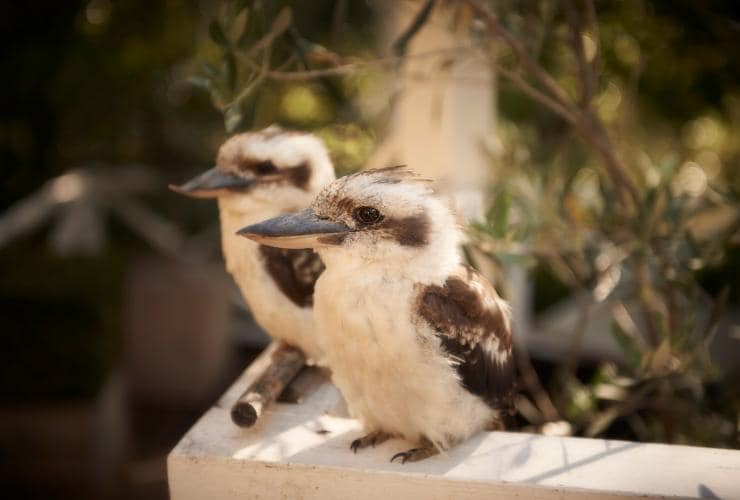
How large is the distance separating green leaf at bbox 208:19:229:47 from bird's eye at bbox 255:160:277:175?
1.19 feet

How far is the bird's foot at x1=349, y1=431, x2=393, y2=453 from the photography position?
5.61 feet

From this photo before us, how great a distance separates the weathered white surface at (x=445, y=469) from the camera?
1526 millimetres

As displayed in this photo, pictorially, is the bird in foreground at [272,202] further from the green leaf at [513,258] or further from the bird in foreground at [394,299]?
the green leaf at [513,258]

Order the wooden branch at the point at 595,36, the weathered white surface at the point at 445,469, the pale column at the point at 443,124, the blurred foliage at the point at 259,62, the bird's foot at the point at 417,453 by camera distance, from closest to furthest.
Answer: the weathered white surface at the point at 445,469 → the bird's foot at the point at 417,453 → the blurred foliage at the point at 259,62 → the wooden branch at the point at 595,36 → the pale column at the point at 443,124

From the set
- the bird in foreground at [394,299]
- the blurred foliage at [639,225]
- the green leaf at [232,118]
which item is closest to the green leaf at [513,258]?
the blurred foliage at [639,225]

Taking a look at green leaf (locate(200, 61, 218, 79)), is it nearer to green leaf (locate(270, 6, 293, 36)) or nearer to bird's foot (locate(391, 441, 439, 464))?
green leaf (locate(270, 6, 293, 36))

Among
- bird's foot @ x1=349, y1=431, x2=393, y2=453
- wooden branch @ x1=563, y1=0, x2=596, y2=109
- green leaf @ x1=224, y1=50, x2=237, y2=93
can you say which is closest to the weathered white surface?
bird's foot @ x1=349, y1=431, x2=393, y2=453

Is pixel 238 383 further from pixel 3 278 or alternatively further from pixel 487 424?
pixel 3 278

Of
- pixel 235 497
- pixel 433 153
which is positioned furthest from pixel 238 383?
pixel 433 153

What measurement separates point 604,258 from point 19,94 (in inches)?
121

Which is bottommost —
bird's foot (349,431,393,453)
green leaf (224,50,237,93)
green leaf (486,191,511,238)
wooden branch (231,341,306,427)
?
bird's foot (349,431,393,453)

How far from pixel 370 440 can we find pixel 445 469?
Result: 20 cm

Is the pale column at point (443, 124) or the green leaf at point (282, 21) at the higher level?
the green leaf at point (282, 21)

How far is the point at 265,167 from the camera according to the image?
202 cm
